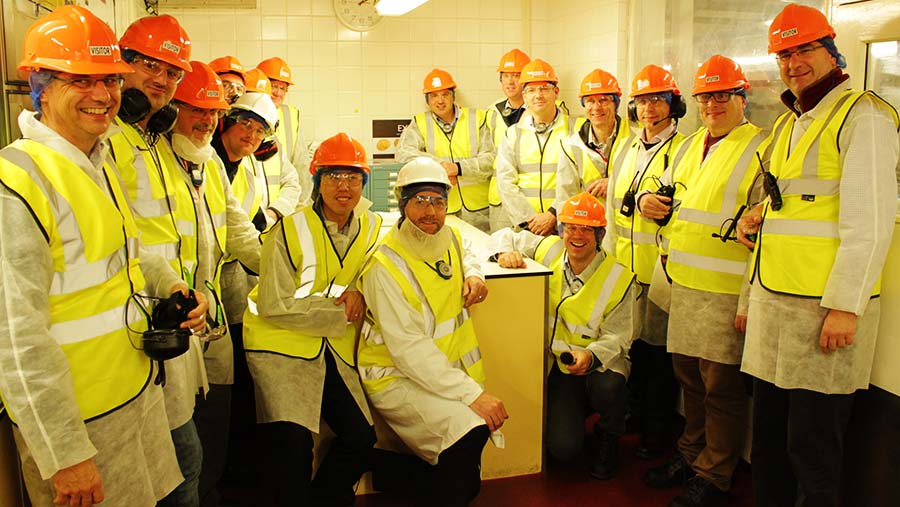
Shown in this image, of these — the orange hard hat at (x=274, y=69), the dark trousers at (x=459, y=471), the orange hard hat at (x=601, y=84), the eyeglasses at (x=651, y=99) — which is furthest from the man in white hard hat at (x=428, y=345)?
the orange hard hat at (x=274, y=69)

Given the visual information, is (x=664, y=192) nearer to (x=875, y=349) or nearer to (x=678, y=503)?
(x=875, y=349)

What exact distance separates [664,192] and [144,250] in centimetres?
232

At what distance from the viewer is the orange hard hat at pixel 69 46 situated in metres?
1.75

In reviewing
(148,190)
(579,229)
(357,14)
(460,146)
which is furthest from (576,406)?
(357,14)

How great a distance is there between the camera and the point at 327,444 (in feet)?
10.8

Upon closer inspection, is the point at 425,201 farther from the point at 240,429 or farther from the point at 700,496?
the point at 700,496

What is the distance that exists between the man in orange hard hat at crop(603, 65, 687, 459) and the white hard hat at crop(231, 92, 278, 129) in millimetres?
1785

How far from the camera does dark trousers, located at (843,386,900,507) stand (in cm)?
264

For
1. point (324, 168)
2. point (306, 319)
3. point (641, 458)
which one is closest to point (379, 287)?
point (306, 319)

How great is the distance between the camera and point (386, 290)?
9.39 feet

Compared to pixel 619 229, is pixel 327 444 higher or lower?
lower

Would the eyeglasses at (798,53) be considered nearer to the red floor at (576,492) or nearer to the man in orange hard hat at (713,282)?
the man in orange hard hat at (713,282)

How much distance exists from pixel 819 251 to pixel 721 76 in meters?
1.02

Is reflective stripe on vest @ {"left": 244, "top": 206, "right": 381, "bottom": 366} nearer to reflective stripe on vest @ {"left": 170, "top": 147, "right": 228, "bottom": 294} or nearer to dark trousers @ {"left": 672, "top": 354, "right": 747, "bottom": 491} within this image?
reflective stripe on vest @ {"left": 170, "top": 147, "right": 228, "bottom": 294}
